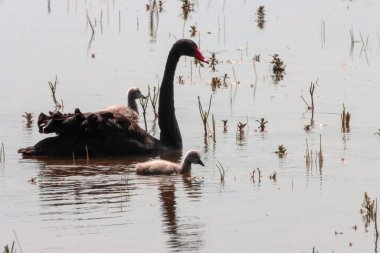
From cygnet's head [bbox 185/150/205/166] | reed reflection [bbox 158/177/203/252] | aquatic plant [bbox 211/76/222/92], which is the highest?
aquatic plant [bbox 211/76/222/92]

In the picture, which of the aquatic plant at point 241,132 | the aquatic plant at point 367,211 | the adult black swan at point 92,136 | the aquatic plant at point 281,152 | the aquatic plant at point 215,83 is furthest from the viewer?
the aquatic plant at point 215,83

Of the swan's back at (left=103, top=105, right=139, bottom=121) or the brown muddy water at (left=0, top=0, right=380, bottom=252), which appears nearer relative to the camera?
the brown muddy water at (left=0, top=0, right=380, bottom=252)

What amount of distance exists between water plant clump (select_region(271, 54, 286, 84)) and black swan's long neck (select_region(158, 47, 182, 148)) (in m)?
3.42

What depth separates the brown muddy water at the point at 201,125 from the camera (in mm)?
10805

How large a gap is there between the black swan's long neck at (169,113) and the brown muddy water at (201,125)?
22 centimetres

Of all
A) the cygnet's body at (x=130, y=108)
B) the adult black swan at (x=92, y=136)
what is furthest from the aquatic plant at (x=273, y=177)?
the cygnet's body at (x=130, y=108)

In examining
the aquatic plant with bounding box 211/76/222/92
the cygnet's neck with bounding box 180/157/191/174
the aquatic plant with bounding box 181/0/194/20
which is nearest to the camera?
the cygnet's neck with bounding box 180/157/191/174

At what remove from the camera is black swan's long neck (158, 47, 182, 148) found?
15336 mm

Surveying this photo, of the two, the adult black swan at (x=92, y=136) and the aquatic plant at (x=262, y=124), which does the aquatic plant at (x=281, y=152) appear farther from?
the adult black swan at (x=92, y=136)

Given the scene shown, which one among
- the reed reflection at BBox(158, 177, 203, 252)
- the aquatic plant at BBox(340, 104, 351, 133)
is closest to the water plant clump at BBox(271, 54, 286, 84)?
the aquatic plant at BBox(340, 104, 351, 133)

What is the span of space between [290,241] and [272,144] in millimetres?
4655

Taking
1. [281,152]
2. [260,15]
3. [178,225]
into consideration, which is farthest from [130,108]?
[260,15]

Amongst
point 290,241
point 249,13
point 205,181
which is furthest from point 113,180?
point 249,13

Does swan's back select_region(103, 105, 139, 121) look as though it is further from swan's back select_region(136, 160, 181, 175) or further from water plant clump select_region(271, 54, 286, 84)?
water plant clump select_region(271, 54, 286, 84)
